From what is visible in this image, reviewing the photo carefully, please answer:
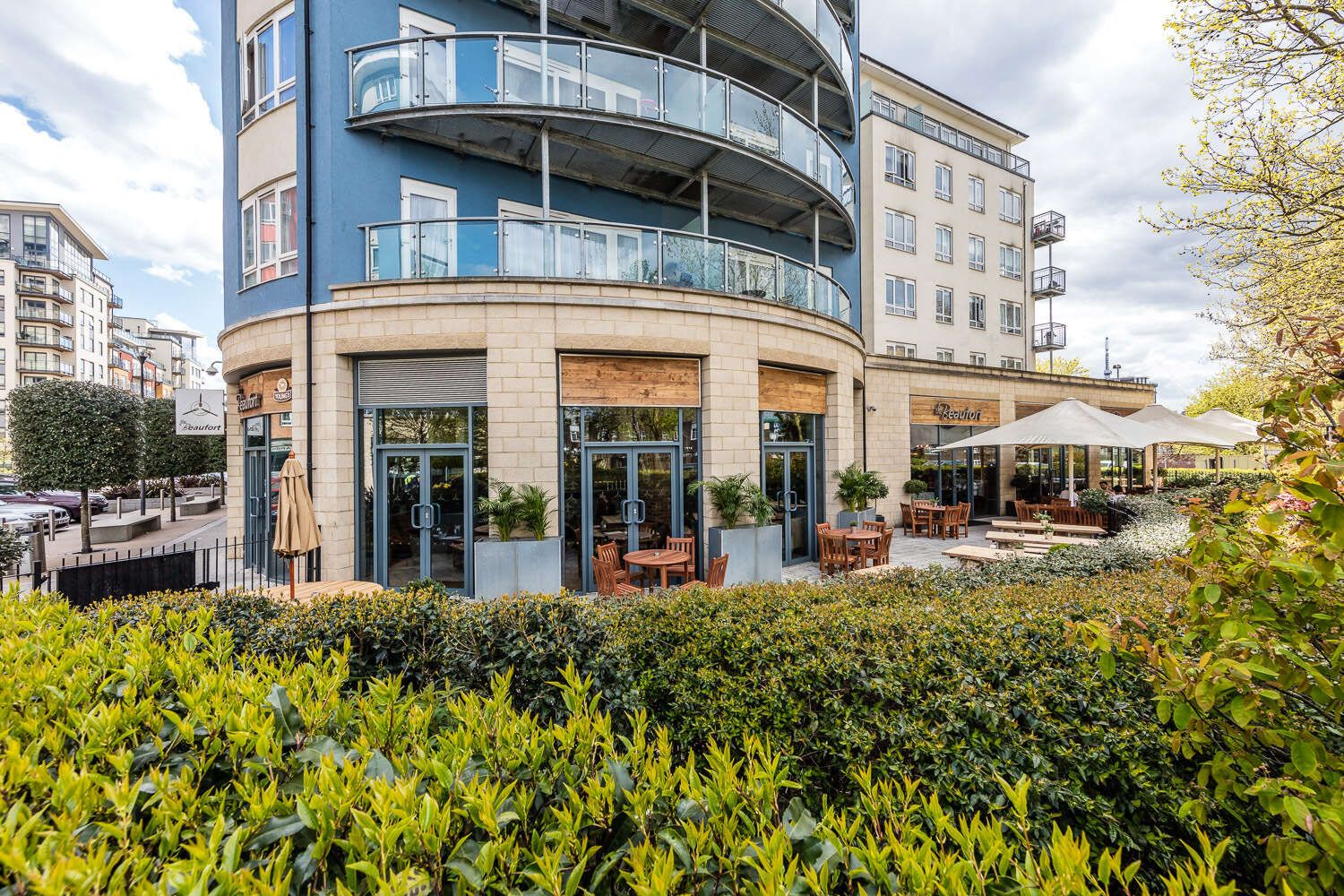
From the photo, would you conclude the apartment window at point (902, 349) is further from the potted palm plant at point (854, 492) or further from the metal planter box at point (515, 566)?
the metal planter box at point (515, 566)

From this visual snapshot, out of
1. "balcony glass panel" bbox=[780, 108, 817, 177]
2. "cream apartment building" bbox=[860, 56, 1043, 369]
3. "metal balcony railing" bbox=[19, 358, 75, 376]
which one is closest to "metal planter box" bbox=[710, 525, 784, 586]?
"balcony glass panel" bbox=[780, 108, 817, 177]

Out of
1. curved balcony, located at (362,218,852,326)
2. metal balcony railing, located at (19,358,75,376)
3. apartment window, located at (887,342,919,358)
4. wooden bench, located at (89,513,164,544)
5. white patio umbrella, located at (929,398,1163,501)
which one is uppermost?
metal balcony railing, located at (19,358,75,376)

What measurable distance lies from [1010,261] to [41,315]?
86.1 meters

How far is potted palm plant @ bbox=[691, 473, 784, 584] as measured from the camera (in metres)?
10.3

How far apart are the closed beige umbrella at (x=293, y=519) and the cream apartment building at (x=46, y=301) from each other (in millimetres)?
63661

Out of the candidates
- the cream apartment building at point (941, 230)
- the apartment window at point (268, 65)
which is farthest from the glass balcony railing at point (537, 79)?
the cream apartment building at point (941, 230)

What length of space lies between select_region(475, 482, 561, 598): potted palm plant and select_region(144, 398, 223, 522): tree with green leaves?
58.1 ft

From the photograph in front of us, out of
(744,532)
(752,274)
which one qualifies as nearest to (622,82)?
(752,274)

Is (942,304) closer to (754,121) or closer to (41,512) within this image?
(754,121)

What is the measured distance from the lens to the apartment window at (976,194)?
2589cm

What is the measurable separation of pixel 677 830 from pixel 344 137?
510 inches

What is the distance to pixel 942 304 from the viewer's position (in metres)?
25.0

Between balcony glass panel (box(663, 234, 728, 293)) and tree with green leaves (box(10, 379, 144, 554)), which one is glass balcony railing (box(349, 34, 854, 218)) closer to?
balcony glass panel (box(663, 234, 728, 293))

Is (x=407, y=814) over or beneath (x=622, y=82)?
beneath
